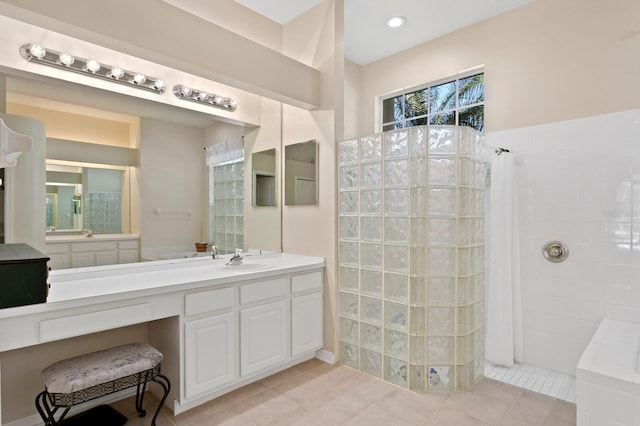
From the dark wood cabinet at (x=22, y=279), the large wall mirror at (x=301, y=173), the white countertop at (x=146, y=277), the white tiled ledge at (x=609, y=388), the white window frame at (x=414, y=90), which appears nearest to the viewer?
the dark wood cabinet at (x=22, y=279)

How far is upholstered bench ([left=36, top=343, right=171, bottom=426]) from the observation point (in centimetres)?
172

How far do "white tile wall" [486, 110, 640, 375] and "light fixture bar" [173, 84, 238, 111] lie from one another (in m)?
2.43

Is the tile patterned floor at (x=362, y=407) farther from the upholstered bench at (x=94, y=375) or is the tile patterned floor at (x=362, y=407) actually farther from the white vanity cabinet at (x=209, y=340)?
the upholstered bench at (x=94, y=375)

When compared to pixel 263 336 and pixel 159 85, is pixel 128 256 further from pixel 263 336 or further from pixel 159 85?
pixel 159 85

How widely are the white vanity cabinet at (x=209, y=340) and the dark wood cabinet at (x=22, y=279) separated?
2.42 feet

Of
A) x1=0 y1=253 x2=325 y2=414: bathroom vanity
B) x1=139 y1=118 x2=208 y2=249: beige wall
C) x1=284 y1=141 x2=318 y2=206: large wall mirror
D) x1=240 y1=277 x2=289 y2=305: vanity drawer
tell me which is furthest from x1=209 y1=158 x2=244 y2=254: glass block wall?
x1=240 y1=277 x2=289 y2=305: vanity drawer

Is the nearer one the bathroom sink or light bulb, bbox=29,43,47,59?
light bulb, bbox=29,43,47,59

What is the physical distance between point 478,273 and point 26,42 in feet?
10.8

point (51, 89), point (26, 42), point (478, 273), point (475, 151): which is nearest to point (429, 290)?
point (478, 273)

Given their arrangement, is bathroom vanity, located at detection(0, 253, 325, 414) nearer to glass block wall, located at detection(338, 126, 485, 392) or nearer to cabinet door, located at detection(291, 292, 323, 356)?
cabinet door, located at detection(291, 292, 323, 356)

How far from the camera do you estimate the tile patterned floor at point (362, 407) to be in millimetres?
2182

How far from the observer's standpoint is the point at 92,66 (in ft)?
7.52

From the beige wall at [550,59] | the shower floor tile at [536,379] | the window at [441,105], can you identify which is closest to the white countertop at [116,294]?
the shower floor tile at [536,379]

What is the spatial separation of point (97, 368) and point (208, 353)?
62 centimetres
